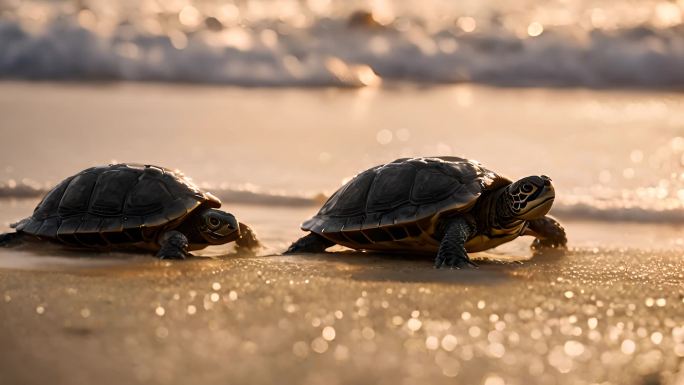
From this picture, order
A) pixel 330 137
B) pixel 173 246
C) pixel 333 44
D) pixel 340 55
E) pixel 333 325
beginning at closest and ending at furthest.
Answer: pixel 333 325, pixel 173 246, pixel 330 137, pixel 340 55, pixel 333 44

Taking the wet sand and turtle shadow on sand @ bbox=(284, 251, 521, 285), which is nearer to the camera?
the wet sand

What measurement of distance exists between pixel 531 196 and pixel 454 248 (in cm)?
58

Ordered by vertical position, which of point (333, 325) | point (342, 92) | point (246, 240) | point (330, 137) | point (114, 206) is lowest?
point (333, 325)

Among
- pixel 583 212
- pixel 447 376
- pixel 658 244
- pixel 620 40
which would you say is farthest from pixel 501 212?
pixel 620 40

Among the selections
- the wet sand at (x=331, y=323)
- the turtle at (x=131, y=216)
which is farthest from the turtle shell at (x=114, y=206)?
the wet sand at (x=331, y=323)

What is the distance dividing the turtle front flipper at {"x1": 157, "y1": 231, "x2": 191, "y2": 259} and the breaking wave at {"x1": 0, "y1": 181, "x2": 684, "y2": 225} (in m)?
2.15

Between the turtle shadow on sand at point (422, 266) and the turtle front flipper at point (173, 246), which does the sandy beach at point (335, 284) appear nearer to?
the turtle shadow on sand at point (422, 266)

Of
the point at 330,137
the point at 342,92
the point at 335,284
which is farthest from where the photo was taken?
the point at 342,92

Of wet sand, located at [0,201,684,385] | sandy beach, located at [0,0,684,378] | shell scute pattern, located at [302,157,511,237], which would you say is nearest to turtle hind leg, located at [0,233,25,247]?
sandy beach, located at [0,0,684,378]

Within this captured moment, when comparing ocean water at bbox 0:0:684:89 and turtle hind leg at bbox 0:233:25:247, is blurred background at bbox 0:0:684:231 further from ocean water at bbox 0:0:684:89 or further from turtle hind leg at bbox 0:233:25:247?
turtle hind leg at bbox 0:233:25:247

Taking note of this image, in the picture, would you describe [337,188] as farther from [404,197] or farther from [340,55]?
[340,55]

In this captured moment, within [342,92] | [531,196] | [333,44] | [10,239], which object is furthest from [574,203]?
[333,44]

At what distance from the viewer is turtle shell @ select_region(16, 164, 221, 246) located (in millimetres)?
5703

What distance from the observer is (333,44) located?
1755 centimetres
